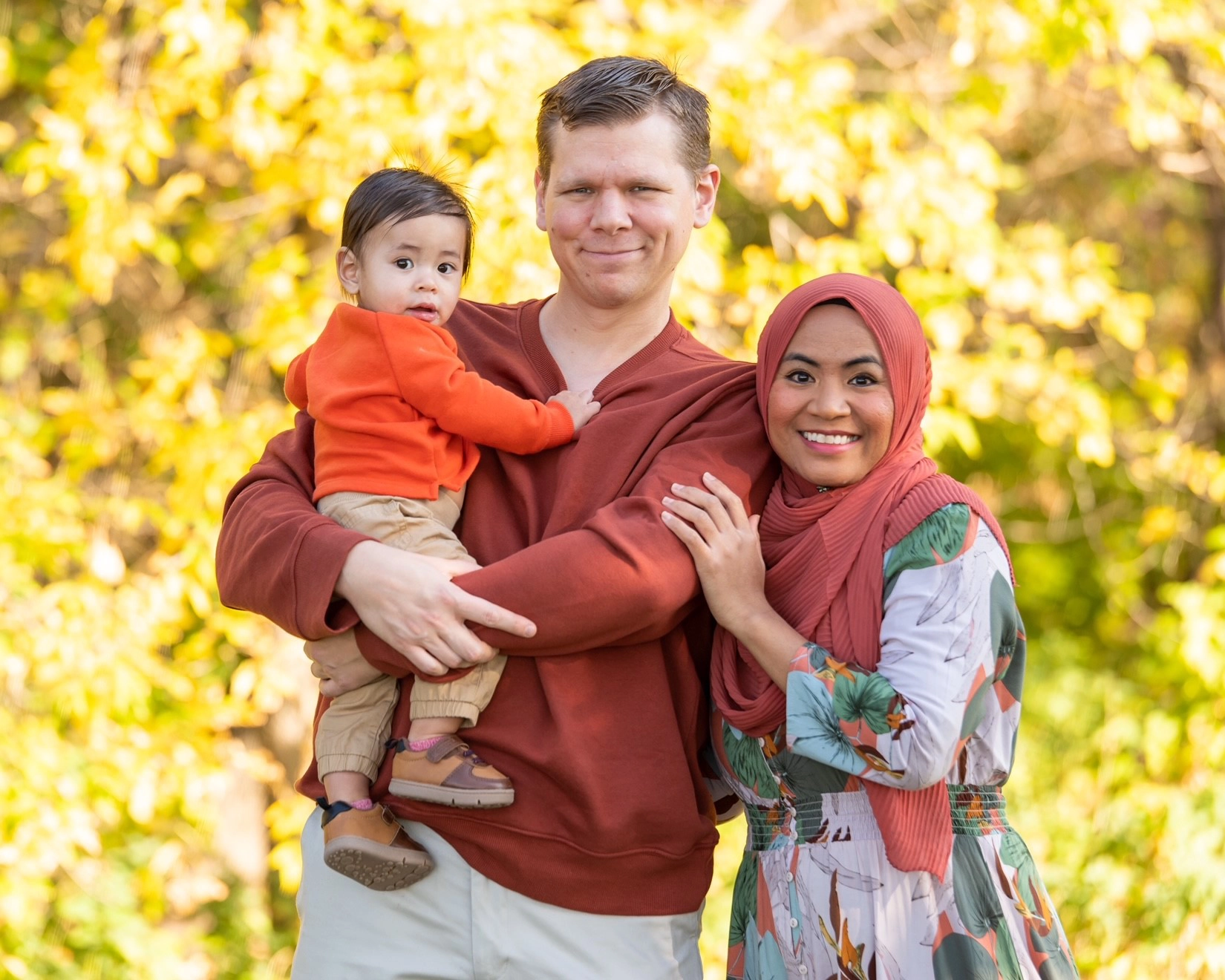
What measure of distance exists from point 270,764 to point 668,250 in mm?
3445

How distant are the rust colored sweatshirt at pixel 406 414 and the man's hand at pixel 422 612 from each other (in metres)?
0.18

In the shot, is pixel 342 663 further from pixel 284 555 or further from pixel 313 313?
pixel 313 313

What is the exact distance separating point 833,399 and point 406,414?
0.67 m

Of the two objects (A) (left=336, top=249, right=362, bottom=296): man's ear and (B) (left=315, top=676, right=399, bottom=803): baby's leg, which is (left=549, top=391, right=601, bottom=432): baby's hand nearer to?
(A) (left=336, top=249, right=362, bottom=296): man's ear

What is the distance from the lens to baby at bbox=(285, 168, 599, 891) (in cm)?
187

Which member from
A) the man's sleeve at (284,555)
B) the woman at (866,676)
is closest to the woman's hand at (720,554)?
the woman at (866,676)

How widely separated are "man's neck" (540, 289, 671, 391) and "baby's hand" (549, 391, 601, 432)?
86 mm

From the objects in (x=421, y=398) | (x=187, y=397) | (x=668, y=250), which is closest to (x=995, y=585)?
(x=668, y=250)

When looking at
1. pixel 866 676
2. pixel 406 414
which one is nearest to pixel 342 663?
pixel 406 414

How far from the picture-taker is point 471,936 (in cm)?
190

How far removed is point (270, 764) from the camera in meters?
4.93

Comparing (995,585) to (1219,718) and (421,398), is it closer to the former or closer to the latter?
(421,398)

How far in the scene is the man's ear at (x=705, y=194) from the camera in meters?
2.20

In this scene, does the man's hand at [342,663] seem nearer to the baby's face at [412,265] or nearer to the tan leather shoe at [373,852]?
the tan leather shoe at [373,852]
